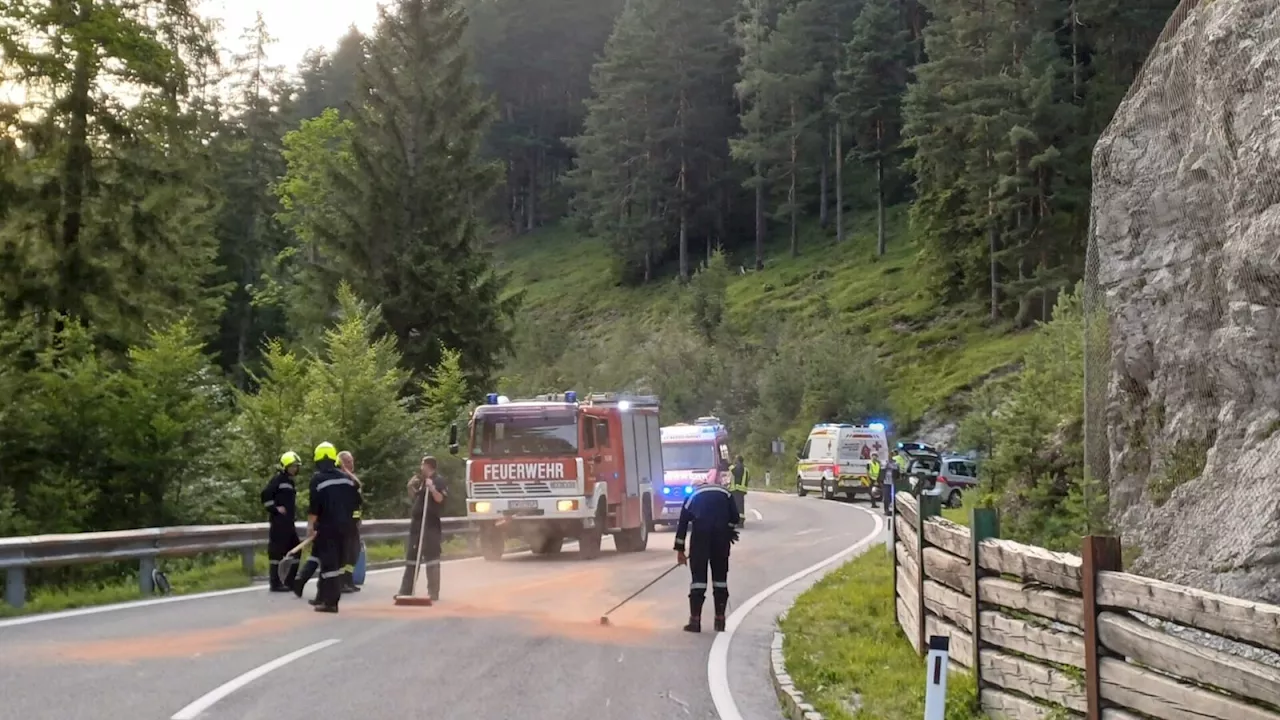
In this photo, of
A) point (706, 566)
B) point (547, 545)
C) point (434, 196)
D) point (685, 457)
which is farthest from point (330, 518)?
point (434, 196)

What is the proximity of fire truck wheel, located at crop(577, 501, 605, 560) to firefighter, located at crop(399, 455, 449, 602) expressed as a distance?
6527 millimetres

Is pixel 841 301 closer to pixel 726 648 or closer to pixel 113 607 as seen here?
pixel 113 607

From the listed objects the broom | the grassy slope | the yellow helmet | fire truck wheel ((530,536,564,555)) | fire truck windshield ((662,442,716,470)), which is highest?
the grassy slope

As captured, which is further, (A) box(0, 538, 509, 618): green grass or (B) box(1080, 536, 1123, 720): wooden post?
(A) box(0, 538, 509, 618): green grass

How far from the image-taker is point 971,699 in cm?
821

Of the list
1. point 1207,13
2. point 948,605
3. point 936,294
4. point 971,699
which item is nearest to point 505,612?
point 948,605

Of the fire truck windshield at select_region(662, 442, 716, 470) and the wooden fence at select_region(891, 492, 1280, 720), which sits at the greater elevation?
the wooden fence at select_region(891, 492, 1280, 720)

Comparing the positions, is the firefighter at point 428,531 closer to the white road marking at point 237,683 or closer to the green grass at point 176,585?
the green grass at point 176,585

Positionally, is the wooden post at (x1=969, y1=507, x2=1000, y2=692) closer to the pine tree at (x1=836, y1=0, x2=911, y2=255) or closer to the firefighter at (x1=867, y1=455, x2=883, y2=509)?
the firefighter at (x1=867, y1=455, x2=883, y2=509)

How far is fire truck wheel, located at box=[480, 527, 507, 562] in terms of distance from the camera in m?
22.1

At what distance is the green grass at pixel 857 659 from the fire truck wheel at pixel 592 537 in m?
6.80

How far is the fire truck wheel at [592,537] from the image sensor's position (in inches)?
875

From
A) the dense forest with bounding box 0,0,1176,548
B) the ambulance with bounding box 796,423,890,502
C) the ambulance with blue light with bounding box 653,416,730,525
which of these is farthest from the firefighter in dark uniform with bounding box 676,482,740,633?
the ambulance with bounding box 796,423,890,502

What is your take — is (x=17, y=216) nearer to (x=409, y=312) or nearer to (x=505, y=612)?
(x=505, y=612)
